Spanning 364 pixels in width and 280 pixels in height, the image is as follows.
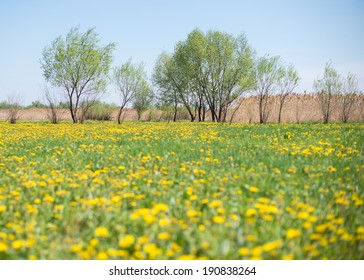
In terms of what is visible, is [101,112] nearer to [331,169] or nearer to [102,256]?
[331,169]

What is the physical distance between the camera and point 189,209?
3.54 m

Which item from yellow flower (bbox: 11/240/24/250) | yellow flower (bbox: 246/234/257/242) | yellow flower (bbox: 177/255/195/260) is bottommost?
yellow flower (bbox: 11/240/24/250)

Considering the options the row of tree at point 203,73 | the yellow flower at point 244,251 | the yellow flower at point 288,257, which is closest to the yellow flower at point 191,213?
the yellow flower at point 244,251

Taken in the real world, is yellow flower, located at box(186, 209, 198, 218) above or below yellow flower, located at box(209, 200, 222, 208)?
below

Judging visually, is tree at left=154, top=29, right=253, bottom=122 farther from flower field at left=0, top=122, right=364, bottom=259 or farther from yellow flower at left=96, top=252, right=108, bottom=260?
yellow flower at left=96, top=252, right=108, bottom=260

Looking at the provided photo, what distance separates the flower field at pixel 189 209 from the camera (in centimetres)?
266

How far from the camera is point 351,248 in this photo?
2.65 metres

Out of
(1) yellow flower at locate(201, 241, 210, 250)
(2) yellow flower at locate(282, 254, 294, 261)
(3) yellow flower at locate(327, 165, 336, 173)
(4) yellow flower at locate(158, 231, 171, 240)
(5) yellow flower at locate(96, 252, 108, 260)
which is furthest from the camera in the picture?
(3) yellow flower at locate(327, 165, 336, 173)

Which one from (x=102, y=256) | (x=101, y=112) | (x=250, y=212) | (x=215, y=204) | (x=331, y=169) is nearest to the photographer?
(x=102, y=256)

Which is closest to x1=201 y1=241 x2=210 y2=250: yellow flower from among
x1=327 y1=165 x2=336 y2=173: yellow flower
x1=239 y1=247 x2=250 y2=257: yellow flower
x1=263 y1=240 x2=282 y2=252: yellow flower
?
x1=239 y1=247 x2=250 y2=257: yellow flower

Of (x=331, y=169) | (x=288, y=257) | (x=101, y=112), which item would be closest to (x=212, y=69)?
(x=101, y=112)

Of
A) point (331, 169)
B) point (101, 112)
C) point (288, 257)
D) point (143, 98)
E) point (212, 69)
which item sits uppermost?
point (212, 69)

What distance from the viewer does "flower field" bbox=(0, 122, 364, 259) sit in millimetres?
2662
